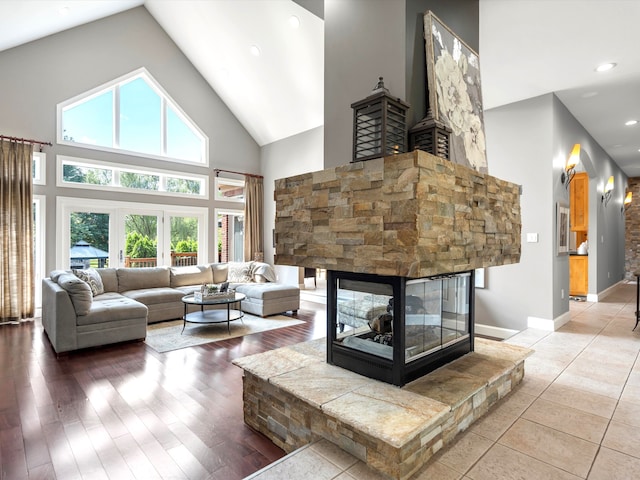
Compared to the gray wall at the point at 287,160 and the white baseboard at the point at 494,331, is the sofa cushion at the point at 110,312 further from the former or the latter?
the white baseboard at the point at 494,331

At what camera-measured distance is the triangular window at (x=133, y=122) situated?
6.14 meters

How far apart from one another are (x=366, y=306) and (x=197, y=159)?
654 cm

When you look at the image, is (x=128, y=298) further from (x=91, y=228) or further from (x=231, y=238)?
(x=231, y=238)

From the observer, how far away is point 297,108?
7012 mm

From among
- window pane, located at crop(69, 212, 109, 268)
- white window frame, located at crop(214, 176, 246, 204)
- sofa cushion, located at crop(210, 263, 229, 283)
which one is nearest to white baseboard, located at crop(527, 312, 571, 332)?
sofa cushion, located at crop(210, 263, 229, 283)

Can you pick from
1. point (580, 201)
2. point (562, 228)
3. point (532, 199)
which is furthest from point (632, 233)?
point (532, 199)

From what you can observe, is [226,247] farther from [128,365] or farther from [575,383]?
[575,383]

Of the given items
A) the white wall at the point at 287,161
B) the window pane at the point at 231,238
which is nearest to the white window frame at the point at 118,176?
the window pane at the point at 231,238

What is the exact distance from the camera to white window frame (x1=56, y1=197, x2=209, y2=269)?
595 cm

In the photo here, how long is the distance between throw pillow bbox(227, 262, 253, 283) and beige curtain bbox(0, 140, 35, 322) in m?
3.06

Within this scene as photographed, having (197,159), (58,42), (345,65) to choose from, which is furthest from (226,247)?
(345,65)

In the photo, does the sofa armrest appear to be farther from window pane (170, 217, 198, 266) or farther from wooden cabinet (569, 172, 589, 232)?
wooden cabinet (569, 172, 589, 232)

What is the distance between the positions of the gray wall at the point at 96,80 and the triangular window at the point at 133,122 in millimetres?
134

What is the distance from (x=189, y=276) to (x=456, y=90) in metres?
5.44
